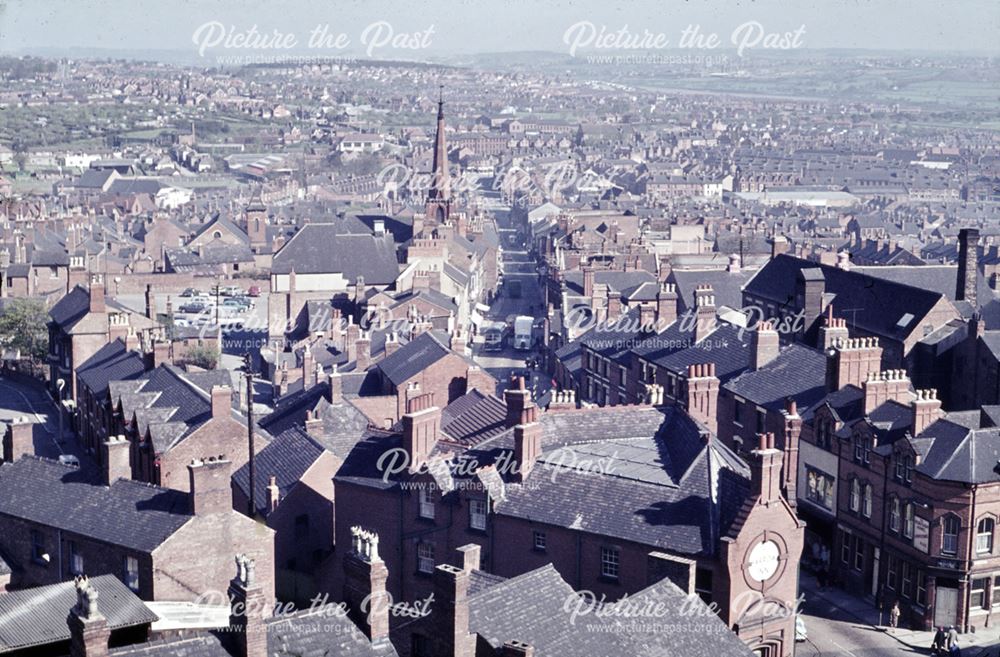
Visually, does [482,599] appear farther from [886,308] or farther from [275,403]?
[886,308]

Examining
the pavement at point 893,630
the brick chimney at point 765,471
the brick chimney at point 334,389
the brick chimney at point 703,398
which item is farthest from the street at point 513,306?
the brick chimney at point 765,471

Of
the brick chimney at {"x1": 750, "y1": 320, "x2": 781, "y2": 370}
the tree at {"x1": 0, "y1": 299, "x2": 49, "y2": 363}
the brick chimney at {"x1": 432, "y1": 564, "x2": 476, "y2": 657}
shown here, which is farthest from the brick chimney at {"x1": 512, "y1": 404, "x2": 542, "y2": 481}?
the tree at {"x1": 0, "y1": 299, "x2": 49, "y2": 363}

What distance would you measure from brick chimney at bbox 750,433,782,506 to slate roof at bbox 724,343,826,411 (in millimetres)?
16492

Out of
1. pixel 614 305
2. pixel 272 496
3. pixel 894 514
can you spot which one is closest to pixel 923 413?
pixel 894 514

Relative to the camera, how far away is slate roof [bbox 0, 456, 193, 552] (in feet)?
110

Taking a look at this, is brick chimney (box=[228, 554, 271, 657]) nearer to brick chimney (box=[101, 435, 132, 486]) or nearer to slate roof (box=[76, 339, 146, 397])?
brick chimney (box=[101, 435, 132, 486])

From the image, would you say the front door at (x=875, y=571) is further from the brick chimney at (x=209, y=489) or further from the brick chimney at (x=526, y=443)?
the brick chimney at (x=209, y=489)

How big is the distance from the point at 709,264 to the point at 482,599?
79.9 meters

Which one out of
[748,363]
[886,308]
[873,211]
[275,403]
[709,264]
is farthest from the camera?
[873,211]

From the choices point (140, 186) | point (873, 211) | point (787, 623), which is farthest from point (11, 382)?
point (873, 211)

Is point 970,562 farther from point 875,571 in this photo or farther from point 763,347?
point 763,347

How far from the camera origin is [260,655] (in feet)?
76.4

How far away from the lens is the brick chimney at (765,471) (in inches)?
1280

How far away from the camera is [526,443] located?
121 ft
